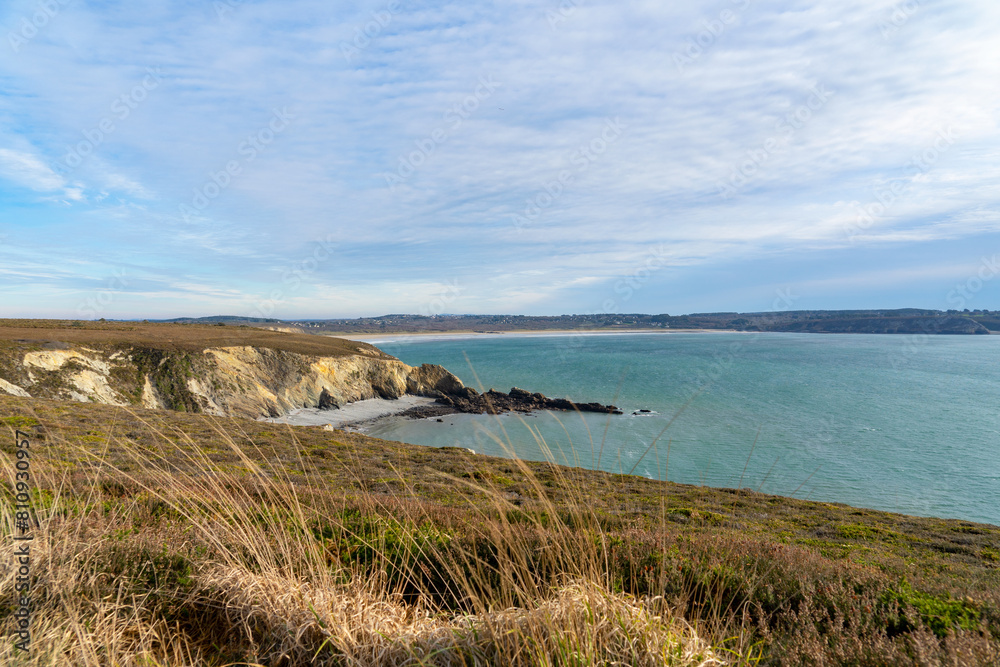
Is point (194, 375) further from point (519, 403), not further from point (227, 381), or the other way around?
point (519, 403)

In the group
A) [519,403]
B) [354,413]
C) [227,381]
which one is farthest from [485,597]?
[519,403]

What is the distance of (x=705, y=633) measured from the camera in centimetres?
284

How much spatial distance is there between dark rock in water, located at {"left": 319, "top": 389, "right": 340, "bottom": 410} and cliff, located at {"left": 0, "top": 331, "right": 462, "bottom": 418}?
0.28 feet

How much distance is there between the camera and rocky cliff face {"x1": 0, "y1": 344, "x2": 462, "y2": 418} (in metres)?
26.1

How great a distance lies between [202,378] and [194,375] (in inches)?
21.0

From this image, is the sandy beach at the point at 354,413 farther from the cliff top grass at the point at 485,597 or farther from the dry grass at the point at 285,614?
the dry grass at the point at 285,614

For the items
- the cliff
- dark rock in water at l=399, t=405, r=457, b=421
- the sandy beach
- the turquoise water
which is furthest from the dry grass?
dark rock in water at l=399, t=405, r=457, b=421

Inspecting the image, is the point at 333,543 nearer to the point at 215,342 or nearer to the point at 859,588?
the point at 859,588

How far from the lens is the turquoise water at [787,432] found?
21.0m

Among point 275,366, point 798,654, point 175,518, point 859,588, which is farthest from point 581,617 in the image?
point 275,366

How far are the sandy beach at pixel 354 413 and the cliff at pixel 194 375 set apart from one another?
1012 millimetres

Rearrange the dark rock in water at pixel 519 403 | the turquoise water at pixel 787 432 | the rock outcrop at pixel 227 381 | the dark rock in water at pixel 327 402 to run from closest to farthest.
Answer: the turquoise water at pixel 787 432 < the rock outcrop at pixel 227 381 < the dark rock in water at pixel 327 402 < the dark rock in water at pixel 519 403

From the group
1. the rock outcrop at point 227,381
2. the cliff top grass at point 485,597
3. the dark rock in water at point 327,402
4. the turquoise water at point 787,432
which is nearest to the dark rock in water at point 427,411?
the rock outcrop at point 227,381

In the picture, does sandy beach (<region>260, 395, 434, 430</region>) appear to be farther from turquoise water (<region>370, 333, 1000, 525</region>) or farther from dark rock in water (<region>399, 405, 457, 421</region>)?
turquoise water (<region>370, 333, 1000, 525</region>)
